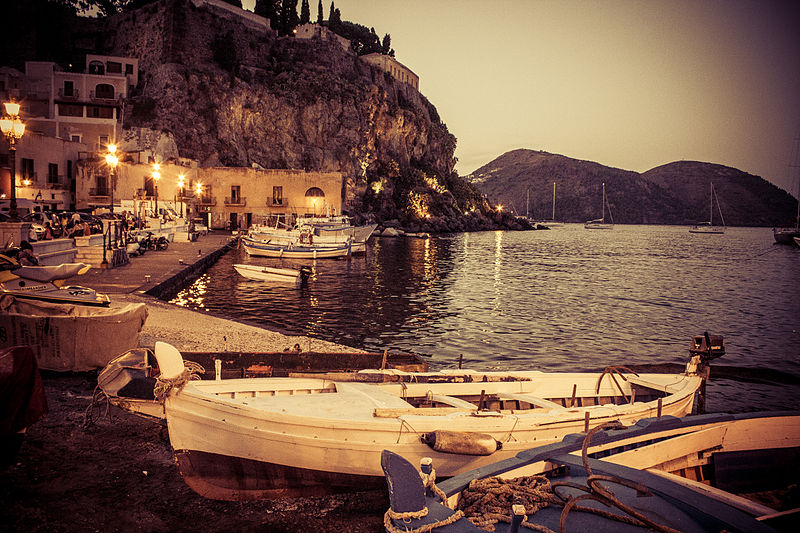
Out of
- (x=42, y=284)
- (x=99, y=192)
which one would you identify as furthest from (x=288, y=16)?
(x=42, y=284)

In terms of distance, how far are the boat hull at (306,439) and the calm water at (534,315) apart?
770cm

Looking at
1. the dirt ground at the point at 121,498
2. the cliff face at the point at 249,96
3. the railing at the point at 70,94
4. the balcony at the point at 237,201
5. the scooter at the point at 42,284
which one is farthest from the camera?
the cliff face at the point at 249,96

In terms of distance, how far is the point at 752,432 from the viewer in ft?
16.9

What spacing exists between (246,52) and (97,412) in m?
85.0

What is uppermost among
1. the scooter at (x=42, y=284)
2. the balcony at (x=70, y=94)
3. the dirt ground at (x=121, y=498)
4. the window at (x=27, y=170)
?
the balcony at (x=70, y=94)

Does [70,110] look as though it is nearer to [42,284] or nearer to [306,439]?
[42,284]

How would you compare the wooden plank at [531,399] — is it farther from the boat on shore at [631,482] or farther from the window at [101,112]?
the window at [101,112]

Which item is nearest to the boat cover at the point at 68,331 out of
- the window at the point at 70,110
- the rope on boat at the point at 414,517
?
the rope on boat at the point at 414,517

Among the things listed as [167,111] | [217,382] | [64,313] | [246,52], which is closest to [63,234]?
[64,313]

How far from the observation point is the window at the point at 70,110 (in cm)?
5250

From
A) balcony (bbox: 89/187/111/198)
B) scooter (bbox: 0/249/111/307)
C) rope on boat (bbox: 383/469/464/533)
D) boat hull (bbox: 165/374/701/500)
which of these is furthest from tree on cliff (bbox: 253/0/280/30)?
rope on boat (bbox: 383/469/464/533)

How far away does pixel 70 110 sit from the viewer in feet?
174

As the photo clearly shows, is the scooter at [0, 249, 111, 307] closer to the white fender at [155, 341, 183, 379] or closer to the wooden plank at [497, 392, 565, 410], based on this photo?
the white fender at [155, 341, 183, 379]

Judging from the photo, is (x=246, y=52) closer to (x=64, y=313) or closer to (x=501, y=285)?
(x=501, y=285)
